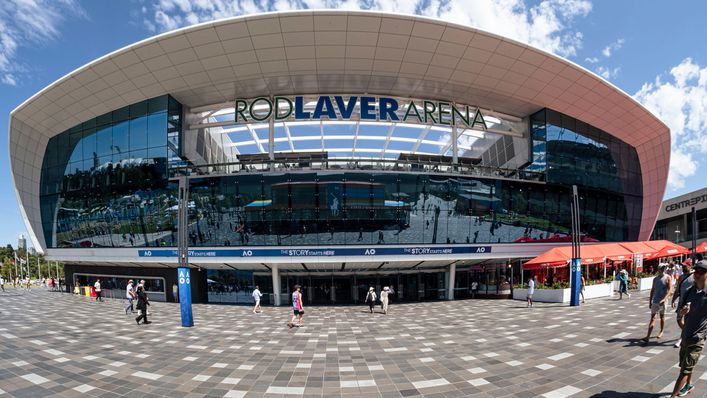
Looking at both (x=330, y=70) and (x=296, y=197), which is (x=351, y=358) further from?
(x=330, y=70)

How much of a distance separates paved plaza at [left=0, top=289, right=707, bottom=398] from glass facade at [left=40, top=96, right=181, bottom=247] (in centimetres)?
916

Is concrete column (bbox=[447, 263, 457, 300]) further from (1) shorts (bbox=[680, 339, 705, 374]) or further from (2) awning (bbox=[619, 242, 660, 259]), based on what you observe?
(1) shorts (bbox=[680, 339, 705, 374])

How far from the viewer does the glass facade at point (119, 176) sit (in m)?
21.0

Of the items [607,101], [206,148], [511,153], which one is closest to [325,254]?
[206,148]

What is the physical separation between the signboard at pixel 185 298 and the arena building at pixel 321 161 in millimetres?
5351

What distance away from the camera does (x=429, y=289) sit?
23297 mm

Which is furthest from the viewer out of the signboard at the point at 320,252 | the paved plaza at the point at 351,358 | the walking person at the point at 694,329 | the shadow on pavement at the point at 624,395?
the signboard at the point at 320,252

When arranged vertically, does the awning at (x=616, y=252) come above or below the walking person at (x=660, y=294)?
below

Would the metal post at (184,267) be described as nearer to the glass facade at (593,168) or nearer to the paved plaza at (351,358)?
the paved plaza at (351,358)

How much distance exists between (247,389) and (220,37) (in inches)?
698

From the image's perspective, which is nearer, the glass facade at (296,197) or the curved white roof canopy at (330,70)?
the curved white roof canopy at (330,70)

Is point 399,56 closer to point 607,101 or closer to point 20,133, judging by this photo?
point 607,101

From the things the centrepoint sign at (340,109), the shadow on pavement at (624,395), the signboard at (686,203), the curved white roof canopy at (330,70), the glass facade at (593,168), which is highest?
the curved white roof canopy at (330,70)

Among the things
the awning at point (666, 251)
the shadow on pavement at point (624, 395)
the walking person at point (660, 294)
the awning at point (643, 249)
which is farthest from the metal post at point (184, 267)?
the awning at point (666, 251)
